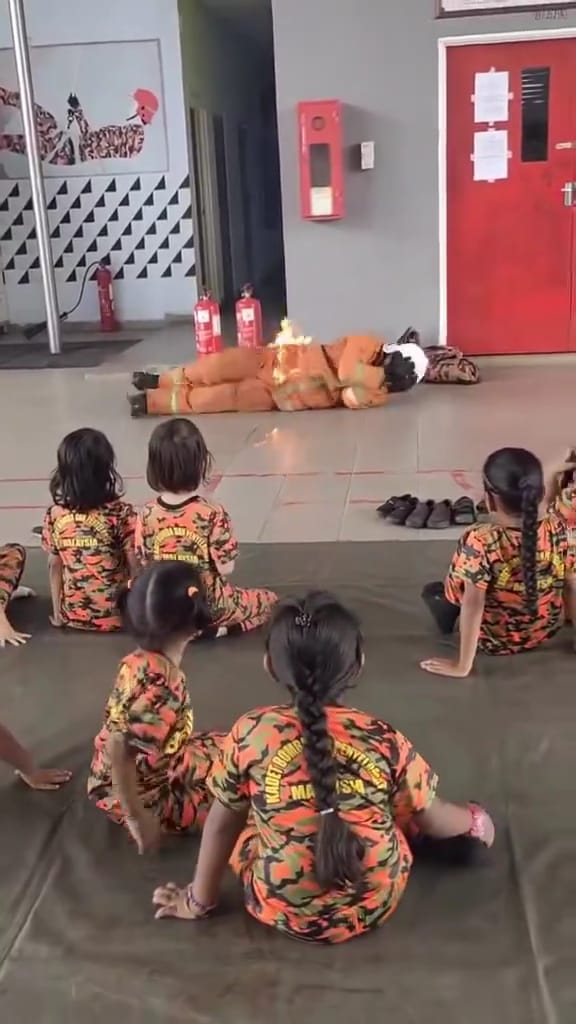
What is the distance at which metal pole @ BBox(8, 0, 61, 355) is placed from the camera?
24.9 feet

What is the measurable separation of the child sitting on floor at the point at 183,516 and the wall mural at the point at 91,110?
7.30m

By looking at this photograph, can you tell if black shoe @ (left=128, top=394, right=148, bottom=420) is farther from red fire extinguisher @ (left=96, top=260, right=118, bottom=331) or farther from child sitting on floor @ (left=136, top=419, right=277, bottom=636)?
red fire extinguisher @ (left=96, top=260, right=118, bottom=331)

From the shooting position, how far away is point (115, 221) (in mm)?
9891

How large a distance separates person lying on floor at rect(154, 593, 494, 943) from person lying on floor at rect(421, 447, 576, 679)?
97 centimetres

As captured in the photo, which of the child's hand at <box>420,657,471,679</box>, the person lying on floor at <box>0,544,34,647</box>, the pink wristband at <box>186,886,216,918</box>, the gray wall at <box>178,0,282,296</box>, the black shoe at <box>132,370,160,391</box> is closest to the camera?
the pink wristband at <box>186,886,216,918</box>

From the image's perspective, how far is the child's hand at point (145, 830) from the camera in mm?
2168

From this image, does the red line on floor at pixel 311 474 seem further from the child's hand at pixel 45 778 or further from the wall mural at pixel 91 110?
the wall mural at pixel 91 110

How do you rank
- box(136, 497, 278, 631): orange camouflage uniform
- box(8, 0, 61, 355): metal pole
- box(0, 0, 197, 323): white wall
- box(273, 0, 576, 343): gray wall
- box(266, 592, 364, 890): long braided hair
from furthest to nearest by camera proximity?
1. box(0, 0, 197, 323): white wall
2. box(8, 0, 61, 355): metal pole
3. box(273, 0, 576, 343): gray wall
4. box(136, 497, 278, 631): orange camouflage uniform
5. box(266, 592, 364, 890): long braided hair

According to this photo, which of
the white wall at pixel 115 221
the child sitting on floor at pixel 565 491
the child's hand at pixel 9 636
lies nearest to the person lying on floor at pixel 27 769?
the child's hand at pixel 9 636

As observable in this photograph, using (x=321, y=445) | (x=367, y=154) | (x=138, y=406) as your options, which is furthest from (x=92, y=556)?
(x=367, y=154)

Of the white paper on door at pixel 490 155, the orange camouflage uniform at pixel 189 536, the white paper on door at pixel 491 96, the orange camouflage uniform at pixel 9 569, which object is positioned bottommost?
the orange camouflage uniform at pixel 9 569

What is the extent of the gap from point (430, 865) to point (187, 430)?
1.44 metres

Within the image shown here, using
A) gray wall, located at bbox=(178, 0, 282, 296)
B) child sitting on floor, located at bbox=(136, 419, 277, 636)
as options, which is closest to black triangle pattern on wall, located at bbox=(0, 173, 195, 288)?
gray wall, located at bbox=(178, 0, 282, 296)

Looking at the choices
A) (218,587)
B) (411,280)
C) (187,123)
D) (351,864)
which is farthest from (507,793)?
(187,123)
